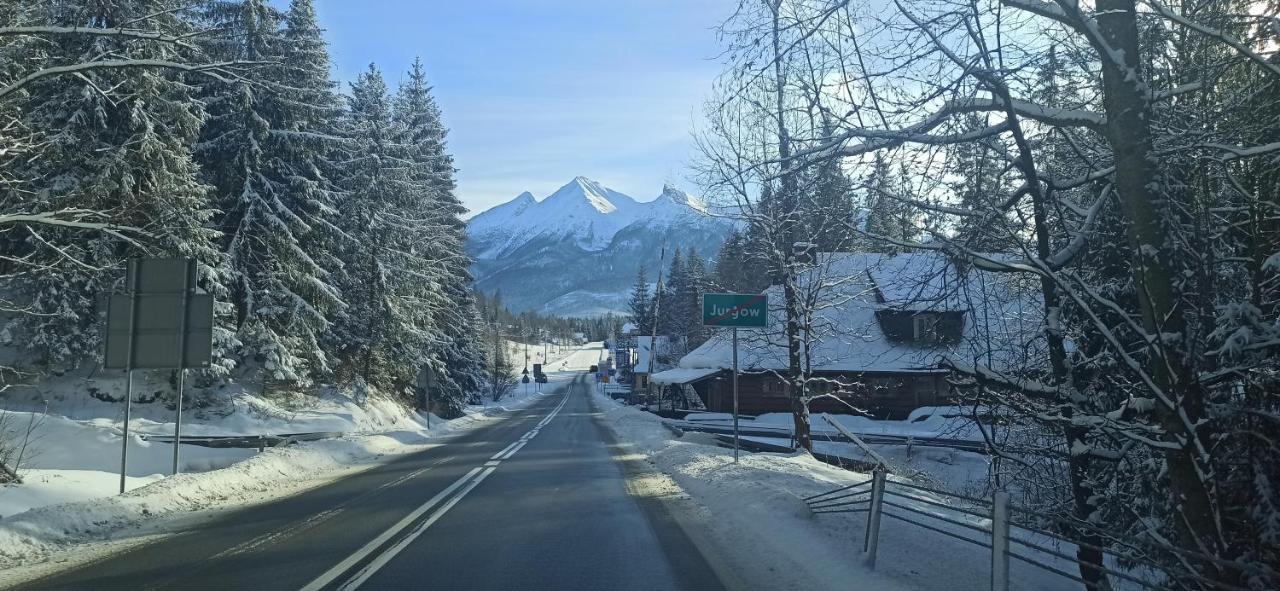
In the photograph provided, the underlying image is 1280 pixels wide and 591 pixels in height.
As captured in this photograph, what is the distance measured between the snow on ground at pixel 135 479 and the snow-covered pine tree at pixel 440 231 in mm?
15730

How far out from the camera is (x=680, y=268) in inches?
3765

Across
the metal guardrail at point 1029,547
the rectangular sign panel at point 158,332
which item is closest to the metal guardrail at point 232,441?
the rectangular sign panel at point 158,332

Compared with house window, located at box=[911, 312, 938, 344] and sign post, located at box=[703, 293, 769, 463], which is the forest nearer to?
house window, located at box=[911, 312, 938, 344]

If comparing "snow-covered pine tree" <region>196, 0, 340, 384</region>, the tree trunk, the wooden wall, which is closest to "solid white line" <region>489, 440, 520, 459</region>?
"snow-covered pine tree" <region>196, 0, 340, 384</region>

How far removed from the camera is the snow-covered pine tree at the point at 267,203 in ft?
92.3

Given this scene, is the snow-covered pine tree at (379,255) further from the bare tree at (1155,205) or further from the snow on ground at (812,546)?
the bare tree at (1155,205)

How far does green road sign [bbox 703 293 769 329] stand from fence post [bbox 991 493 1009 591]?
34.0 ft

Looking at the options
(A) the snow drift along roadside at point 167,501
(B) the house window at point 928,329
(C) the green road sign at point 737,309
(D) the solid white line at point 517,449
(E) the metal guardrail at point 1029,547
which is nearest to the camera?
(E) the metal guardrail at point 1029,547

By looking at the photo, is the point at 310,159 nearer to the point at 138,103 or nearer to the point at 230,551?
the point at 138,103

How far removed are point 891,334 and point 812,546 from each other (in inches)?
151

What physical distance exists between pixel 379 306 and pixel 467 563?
29696 millimetres

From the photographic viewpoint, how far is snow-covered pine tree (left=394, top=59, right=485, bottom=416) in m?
41.0

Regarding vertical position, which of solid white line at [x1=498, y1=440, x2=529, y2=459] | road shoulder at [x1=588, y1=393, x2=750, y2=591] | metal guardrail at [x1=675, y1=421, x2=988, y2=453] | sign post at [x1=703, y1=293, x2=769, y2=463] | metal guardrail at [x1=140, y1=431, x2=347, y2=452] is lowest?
metal guardrail at [x1=675, y1=421, x2=988, y2=453]

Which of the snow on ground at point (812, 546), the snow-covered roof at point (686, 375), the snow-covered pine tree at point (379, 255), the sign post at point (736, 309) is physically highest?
the snow-covered pine tree at point (379, 255)
